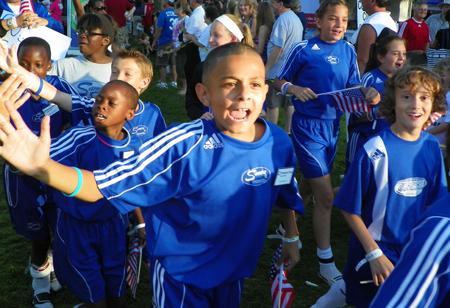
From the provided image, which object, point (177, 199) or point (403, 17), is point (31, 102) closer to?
point (177, 199)

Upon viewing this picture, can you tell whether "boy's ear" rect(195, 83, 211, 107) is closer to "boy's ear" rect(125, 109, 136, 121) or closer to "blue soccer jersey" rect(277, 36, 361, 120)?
"boy's ear" rect(125, 109, 136, 121)

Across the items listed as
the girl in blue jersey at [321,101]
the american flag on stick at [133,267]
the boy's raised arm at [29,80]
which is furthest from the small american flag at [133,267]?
the girl in blue jersey at [321,101]

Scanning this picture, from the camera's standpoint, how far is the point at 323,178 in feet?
13.6

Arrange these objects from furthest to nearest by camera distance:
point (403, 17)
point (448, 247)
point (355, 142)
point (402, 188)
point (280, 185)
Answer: point (403, 17) → point (355, 142) → point (402, 188) → point (280, 185) → point (448, 247)

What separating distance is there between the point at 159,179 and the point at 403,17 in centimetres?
1146

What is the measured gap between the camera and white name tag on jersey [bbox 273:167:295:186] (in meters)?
2.29

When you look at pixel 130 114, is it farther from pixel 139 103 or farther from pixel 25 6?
pixel 25 6

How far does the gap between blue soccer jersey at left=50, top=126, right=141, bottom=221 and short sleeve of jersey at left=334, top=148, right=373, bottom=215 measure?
1431mm

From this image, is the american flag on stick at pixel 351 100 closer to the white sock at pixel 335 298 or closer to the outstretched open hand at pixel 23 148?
the white sock at pixel 335 298

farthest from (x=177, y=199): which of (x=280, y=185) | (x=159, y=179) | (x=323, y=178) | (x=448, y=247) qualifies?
(x=323, y=178)

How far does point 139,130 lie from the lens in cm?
353

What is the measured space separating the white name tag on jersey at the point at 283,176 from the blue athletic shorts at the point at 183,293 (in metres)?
0.57

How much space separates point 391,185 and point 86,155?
6.30ft

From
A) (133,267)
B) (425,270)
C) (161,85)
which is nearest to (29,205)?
(133,267)
